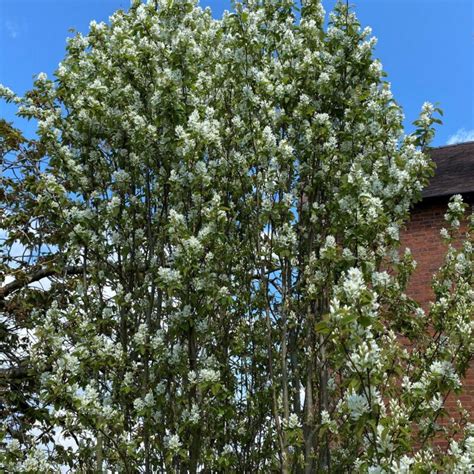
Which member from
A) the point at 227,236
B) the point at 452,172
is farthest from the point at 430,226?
the point at 227,236

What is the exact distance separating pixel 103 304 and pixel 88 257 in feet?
1.74

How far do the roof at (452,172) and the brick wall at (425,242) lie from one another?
255 mm

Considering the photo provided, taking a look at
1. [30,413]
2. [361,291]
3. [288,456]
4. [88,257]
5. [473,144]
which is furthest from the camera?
[473,144]

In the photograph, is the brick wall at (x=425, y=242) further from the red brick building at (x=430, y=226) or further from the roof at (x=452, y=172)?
the roof at (x=452, y=172)

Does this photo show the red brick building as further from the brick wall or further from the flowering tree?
the flowering tree

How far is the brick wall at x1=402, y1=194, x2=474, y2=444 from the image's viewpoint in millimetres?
11328

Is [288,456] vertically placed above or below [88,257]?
below

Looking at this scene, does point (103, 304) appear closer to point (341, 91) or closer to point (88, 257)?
point (88, 257)

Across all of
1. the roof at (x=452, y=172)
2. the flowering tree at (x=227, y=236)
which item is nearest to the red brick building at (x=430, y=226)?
the roof at (x=452, y=172)

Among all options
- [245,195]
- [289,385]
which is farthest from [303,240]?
[289,385]

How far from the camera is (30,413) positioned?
26.6 feet

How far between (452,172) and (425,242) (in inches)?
74.5

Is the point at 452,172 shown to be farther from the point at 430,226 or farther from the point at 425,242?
the point at 425,242

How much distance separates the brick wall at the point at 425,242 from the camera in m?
11.3
